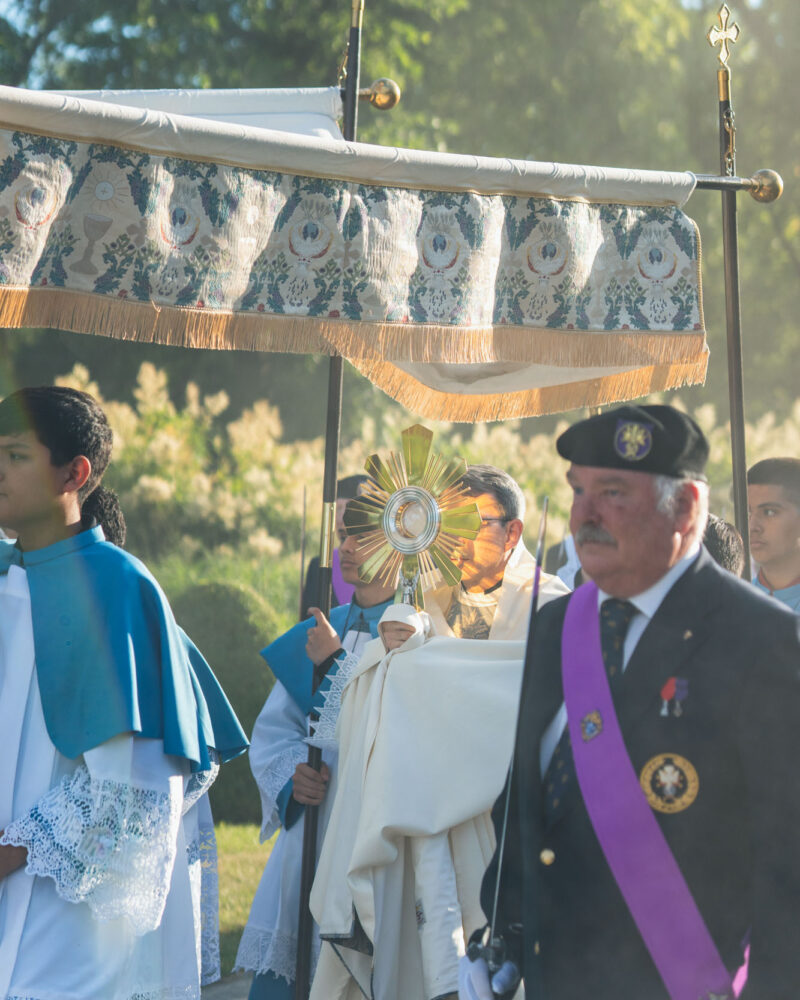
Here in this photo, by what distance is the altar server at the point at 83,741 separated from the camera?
3.18 metres

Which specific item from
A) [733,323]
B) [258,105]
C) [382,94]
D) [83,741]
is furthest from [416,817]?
[382,94]

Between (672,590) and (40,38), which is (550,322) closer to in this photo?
(672,590)

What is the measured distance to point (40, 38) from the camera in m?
14.9

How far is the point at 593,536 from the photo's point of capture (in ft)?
8.51

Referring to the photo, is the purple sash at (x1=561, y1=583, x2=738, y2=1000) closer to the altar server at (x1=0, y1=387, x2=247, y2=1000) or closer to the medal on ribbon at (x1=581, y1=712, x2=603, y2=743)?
the medal on ribbon at (x1=581, y1=712, x2=603, y2=743)

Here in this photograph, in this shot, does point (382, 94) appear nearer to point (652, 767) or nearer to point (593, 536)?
point (593, 536)

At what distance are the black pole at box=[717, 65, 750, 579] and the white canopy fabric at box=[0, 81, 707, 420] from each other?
0.25 metres

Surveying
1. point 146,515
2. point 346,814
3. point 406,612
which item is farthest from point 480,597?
point 146,515

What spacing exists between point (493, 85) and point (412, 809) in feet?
53.5

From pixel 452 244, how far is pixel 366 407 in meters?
12.9

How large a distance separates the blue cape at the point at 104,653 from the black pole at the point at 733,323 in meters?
1.90

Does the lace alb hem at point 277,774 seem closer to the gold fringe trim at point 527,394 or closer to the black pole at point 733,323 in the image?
the gold fringe trim at point 527,394

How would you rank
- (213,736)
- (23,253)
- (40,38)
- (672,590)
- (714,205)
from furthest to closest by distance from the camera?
(714,205) → (40,38) → (213,736) → (23,253) → (672,590)

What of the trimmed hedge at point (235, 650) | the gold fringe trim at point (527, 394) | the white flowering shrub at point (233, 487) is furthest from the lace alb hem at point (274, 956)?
the white flowering shrub at point (233, 487)
